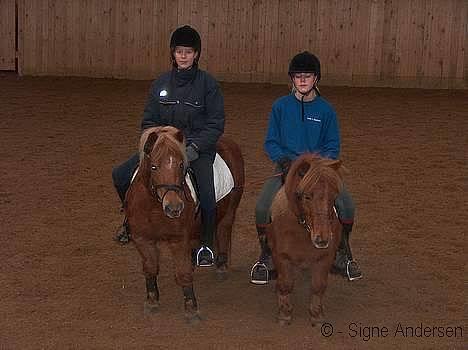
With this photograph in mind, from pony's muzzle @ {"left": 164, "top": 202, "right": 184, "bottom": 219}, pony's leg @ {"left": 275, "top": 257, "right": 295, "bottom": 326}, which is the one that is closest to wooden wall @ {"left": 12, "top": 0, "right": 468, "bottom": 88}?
pony's leg @ {"left": 275, "top": 257, "right": 295, "bottom": 326}

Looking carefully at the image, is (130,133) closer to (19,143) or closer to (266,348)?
(19,143)

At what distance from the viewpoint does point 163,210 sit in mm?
4738

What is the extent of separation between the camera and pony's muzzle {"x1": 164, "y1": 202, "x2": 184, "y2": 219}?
4.56 metres

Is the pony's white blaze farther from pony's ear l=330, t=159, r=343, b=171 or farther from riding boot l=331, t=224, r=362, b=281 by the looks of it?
riding boot l=331, t=224, r=362, b=281

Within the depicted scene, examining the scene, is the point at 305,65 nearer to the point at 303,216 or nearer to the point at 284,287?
the point at 303,216

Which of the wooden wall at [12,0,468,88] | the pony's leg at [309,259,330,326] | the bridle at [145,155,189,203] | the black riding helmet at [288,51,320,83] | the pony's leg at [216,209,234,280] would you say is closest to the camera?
the bridle at [145,155,189,203]

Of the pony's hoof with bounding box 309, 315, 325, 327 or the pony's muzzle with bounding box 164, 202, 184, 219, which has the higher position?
the pony's muzzle with bounding box 164, 202, 184, 219

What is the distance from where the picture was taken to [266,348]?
15.4 feet

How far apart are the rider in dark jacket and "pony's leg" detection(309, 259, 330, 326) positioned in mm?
731

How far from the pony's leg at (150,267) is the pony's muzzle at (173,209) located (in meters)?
0.50

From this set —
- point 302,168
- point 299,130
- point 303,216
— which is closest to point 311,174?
point 302,168

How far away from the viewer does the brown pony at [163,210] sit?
4.64m

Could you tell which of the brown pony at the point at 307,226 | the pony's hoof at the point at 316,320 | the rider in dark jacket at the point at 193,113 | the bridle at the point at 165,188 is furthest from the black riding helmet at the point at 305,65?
the pony's hoof at the point at 316,320

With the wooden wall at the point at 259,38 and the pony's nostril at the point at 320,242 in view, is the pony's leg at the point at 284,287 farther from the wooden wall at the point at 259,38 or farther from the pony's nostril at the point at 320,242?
the wooden wall at the point at 259,38
